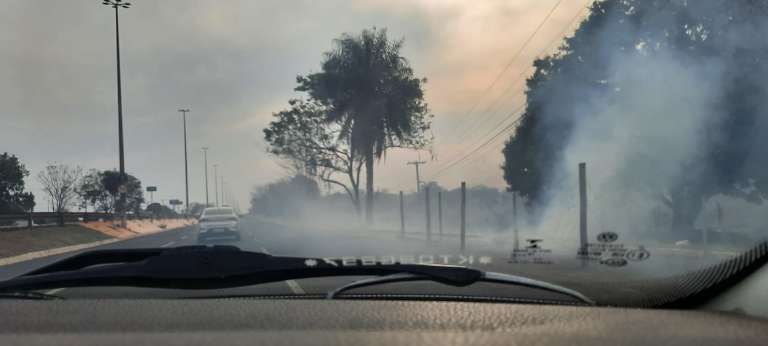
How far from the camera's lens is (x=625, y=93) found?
2462 cm

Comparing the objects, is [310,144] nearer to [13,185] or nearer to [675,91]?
[675,91]

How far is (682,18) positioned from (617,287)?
20443 millimetres

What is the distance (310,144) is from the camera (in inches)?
999

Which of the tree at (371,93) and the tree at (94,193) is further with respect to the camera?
the tree at (94,193)

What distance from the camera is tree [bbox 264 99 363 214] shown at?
69.1ft

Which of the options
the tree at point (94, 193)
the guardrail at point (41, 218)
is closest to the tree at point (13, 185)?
the tree at point (94, 193)

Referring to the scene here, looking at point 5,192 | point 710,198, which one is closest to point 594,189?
point 710,198

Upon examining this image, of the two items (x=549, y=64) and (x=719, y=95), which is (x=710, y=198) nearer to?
(x=719, y=95)

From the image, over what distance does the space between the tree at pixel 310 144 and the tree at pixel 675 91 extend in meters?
9.82

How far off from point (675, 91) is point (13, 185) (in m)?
61.2

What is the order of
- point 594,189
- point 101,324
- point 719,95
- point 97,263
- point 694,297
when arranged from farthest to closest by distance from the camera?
point 594,189
point 719,95
point 97,263
point 694,297
point 101,324

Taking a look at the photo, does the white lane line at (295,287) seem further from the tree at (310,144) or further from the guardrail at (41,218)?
the guardrail at (41,218)

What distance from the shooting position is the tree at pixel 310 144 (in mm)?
21075

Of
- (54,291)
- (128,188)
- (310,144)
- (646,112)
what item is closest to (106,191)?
(128,188)
